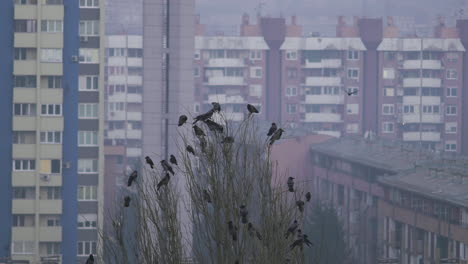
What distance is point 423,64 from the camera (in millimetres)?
30484

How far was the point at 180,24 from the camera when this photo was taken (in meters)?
16.7

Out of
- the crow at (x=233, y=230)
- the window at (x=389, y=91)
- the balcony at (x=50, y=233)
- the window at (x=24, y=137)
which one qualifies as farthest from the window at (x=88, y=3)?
the window at (x=389, y=91)

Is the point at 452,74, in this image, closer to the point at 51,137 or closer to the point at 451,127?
the point at 451,127

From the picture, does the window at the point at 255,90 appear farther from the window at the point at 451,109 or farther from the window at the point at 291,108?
the window at the point at 451,109

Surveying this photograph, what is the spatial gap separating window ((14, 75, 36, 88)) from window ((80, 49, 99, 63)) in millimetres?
1235

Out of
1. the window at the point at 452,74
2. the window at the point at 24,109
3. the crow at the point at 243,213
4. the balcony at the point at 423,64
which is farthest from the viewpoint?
the balcony at the point at 423,64

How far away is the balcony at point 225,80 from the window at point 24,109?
50.0ft

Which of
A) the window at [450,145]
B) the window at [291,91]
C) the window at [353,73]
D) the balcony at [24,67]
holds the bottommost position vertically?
the window at [450,145]

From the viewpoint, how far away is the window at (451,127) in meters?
30.0

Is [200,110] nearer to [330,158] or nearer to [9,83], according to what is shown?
[330,158]

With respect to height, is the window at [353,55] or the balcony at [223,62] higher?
the window at [353,55]

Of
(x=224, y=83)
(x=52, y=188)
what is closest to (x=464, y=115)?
(x=224, y=83)

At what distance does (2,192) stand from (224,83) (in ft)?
51.7

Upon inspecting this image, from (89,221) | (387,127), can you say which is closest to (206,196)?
(89,221)
